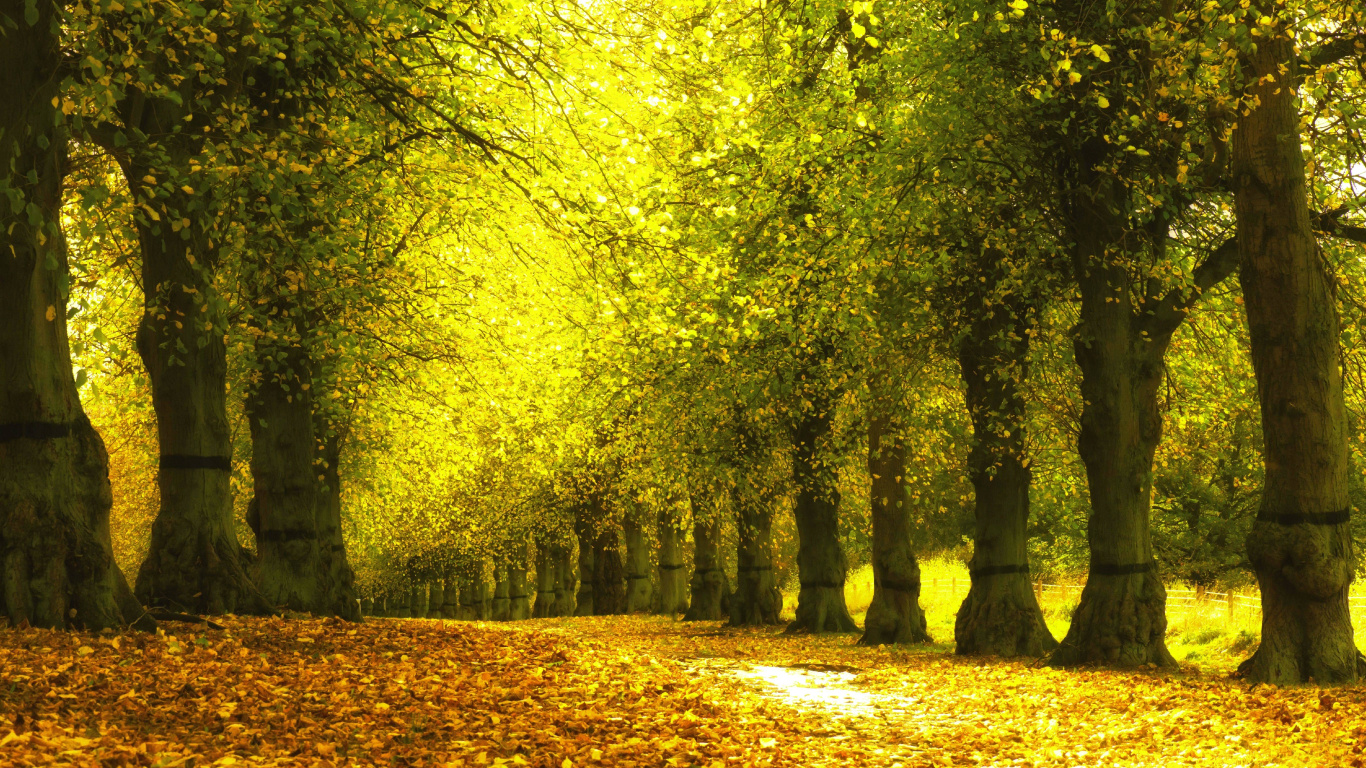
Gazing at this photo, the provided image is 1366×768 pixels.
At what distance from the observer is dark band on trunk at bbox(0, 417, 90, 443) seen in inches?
404

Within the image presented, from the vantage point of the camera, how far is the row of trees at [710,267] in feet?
35.5

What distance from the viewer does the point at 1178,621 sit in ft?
82.0

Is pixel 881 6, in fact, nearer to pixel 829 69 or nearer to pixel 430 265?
pixel 829 69

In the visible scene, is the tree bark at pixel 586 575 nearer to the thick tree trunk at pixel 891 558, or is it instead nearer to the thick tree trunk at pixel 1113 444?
the thick tree trunk at pixel 891 558

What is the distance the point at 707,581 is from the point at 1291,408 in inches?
913

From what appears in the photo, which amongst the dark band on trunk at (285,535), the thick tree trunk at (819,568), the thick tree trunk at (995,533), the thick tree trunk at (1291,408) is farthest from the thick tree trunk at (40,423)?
the thick tree trunk at (819,568)

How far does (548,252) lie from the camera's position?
19188 mm

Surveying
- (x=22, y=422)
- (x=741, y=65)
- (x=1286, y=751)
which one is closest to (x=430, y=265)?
(x=741, y=65)

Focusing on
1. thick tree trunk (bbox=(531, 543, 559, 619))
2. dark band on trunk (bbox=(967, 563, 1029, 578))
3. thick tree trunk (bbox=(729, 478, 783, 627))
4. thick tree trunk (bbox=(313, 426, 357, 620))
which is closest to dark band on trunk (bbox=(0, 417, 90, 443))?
thick tree trunk (bbox=(313, 426, 357, 620))

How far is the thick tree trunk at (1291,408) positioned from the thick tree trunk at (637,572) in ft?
92.4

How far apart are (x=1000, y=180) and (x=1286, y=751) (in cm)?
969

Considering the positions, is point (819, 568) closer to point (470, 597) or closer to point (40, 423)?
point (40, 423)

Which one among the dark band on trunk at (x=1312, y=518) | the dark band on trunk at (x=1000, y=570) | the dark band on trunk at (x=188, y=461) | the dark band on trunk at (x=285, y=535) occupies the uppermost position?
the dark band on trunk at (x=188, y=461)

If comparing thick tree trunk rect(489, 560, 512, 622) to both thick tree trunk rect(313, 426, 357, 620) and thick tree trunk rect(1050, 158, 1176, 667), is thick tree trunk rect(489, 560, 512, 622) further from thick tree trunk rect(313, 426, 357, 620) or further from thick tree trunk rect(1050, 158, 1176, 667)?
thick tree trunk rect(1050, 158, 1176, 667)
